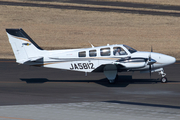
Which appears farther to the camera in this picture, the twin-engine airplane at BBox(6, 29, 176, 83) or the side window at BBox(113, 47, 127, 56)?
the side window at BBox(113, 47, 127, 56)

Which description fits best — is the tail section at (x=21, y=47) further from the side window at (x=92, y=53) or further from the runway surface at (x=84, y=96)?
the side window at (x=92, y=53)

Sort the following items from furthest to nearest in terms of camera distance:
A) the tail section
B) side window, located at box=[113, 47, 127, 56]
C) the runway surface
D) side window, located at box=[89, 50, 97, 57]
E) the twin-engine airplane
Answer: the tail section, side window, located at box=[89, 50, 97, 57], side window, located at box=[113, 47, 127, 56], the twin-engine airplane, the runway surface

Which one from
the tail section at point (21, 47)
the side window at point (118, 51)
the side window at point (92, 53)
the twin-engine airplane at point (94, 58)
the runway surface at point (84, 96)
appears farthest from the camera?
the tail section at point (21, 47)

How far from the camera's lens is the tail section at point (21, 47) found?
1702cm

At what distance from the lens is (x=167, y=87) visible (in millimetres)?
15633

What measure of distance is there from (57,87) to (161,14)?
32.6 metres

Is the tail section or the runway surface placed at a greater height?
the tail section

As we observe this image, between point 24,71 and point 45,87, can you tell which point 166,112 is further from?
point 24,71

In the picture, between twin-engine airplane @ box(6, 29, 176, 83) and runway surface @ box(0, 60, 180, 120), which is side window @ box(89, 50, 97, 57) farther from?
runway surface @ box(0, 60, 180, 120)

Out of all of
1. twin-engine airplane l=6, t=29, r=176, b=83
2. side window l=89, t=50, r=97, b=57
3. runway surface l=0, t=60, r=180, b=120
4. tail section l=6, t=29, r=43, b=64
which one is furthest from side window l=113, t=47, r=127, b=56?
tail section l=6, t=29, r=43, b=64

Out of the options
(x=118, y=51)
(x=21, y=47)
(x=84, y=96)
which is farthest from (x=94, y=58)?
(x=21, y=47)

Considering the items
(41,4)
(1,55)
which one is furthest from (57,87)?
(41,4)

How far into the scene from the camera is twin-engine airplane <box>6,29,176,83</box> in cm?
1628

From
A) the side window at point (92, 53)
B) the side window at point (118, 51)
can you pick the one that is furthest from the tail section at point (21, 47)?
the side window at point (118, 51)
